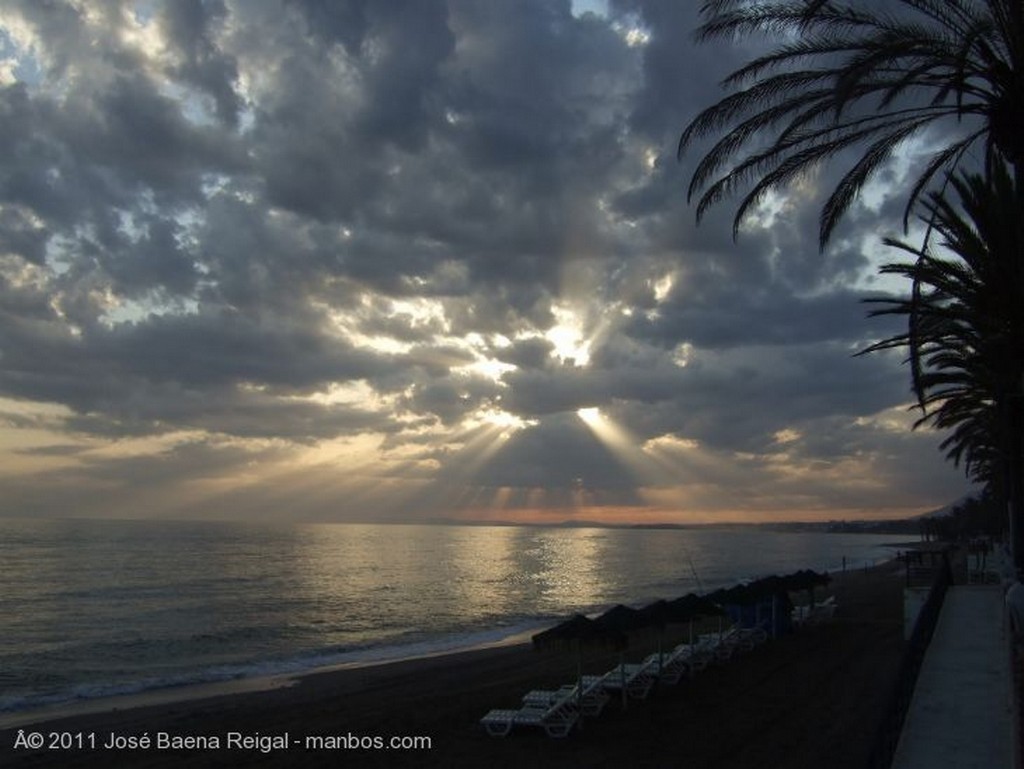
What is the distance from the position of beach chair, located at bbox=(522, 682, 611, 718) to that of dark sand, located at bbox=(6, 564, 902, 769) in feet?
1.06

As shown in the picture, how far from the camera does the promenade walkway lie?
27.4 feet

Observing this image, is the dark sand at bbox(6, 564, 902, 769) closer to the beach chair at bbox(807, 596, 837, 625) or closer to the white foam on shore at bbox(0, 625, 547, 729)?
the white foam on shore at bbox(0, 625, 547, 729)

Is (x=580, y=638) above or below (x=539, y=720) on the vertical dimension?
above


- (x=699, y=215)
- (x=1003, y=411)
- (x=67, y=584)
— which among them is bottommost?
(x=67, y=584)

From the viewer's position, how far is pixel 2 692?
71.8ft

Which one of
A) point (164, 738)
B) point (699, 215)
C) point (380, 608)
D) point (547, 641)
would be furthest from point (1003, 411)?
point (380, 608)

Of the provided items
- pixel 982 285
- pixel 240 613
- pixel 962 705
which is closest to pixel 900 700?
pixel 962 705

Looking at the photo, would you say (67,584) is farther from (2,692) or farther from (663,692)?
(663,692)

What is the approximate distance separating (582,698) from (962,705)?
255 inches

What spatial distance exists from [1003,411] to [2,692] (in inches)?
979

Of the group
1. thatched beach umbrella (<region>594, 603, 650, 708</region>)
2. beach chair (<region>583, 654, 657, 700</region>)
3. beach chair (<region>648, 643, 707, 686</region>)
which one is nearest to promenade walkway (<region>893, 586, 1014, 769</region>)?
thatched beach umbrella (<region>594, 603, 650, 708</region>)

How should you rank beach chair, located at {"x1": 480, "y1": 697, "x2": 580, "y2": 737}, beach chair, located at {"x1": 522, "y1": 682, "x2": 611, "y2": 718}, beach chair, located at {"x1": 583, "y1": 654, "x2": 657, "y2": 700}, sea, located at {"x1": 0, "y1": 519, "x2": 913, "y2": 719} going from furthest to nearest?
sea, located at {"x1": 0, "y1": 519, "x2": 913, "y2": 719}, beach chair, located at {"x1": 583, "y1": 654, "x2": 657, "y2": 700}, beach chair, located at {"x1": 522, "y1": 682, "x2": 611, "y2": 718}, beach chair, located at {"x1": 480, "y1": 697, "x2": 580, "y2": 737}

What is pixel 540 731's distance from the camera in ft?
45.7

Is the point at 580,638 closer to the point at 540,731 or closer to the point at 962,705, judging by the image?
the point at 540,731
